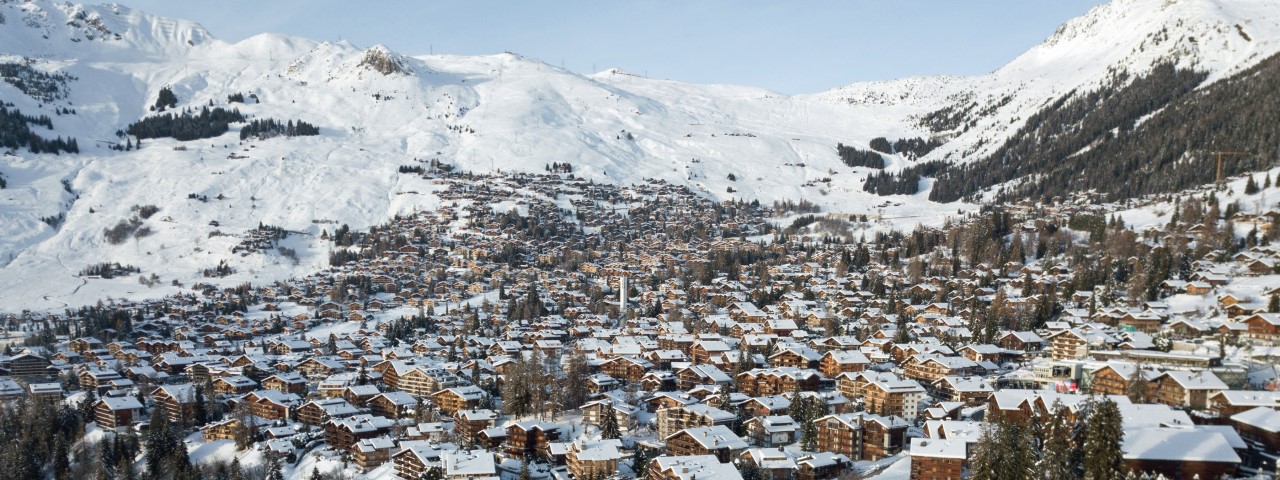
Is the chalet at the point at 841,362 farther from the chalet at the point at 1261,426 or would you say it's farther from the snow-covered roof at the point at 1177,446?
the snow-covered roof at the point at 1177,446

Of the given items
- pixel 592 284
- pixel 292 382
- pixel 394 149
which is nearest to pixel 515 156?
pixel 394 149

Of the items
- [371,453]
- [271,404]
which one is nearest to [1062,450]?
[371,453]

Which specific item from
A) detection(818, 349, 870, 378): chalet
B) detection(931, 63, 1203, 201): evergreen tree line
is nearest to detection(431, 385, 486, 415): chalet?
detection(818, 349, 870, 378): chalet

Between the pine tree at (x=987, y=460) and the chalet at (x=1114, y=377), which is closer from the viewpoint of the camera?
the pine tree at (x=987, y=460)

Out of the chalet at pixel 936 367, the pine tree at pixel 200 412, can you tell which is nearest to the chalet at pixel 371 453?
the pine tree at pixel 200 412

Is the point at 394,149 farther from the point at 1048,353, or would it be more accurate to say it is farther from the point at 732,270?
the point at 1048,353
